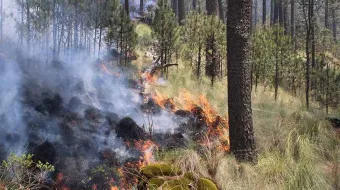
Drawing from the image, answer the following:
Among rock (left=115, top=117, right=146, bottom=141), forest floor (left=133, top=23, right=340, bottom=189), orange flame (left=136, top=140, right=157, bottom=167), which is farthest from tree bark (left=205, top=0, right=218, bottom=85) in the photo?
orange flame (left=136, top=140, right=157, bottom=167)

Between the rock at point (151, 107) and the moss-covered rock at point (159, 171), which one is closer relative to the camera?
the moss-covered rock at point (159, 171)

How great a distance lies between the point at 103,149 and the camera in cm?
689

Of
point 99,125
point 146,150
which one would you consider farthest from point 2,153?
point 146,150

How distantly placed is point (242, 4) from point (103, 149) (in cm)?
371

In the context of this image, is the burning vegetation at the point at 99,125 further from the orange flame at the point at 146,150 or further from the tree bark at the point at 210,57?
the tree bark at the point at 210,57

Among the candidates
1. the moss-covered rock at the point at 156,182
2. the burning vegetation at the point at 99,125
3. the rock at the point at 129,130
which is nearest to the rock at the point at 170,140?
the burning vegetation at the point at 99,125

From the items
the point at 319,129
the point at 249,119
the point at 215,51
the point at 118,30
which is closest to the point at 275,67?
the point at 215,51

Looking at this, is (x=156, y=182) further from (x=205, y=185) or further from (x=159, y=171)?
(x=205, y=185)

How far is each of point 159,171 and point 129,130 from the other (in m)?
2.23

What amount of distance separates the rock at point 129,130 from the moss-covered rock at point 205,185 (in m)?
2.61

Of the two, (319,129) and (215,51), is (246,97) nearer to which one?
(319,129)

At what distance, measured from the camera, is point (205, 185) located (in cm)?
491

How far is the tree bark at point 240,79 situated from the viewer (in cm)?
604

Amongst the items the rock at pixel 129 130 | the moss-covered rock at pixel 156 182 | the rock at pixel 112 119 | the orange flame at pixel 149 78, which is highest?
the orange flame at pixel 149 78
